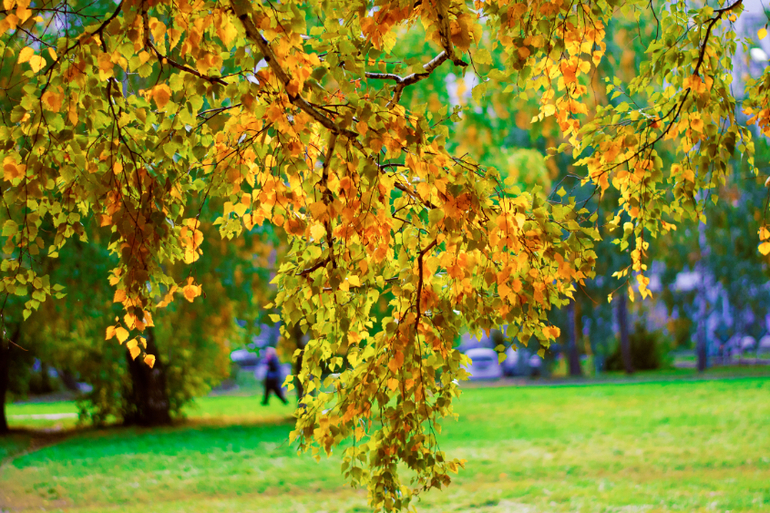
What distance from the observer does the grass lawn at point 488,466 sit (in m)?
6.39

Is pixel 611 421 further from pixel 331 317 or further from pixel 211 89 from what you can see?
pixel 211 89

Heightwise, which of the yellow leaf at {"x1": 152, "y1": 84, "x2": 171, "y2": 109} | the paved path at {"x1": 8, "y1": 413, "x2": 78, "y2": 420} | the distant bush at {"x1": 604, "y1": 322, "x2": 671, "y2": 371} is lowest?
the paved path at {"x1": 8, "y1": 413, "x2": 78, "y2": 420}

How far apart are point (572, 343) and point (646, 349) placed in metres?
4.24

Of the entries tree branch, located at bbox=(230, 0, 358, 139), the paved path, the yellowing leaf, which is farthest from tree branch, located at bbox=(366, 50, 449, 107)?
the paved path

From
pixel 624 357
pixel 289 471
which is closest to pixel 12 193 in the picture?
pixel 289 471

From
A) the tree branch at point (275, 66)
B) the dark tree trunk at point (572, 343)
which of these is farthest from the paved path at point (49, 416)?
the tree branch at point (275, 66)

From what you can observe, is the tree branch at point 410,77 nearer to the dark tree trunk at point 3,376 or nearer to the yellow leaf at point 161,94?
the yellow leaf at point 161,94

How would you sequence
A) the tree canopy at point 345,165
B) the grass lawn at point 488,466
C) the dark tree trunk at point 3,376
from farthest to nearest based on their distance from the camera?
the dark tree trunk at point 3,376 < the grass lawn at point 488,466 < the tree canopy at point 345,165

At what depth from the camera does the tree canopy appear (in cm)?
263

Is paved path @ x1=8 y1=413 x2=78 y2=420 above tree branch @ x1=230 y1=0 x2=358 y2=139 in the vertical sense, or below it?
below

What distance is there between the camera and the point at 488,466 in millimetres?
7934

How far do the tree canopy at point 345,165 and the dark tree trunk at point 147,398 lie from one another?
925 centimetres

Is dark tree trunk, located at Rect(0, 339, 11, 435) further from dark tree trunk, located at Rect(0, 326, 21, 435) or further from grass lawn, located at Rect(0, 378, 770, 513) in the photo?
grass lawn, located at Rect(0, 378, 770, 513)

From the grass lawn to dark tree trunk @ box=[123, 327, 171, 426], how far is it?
499mm
